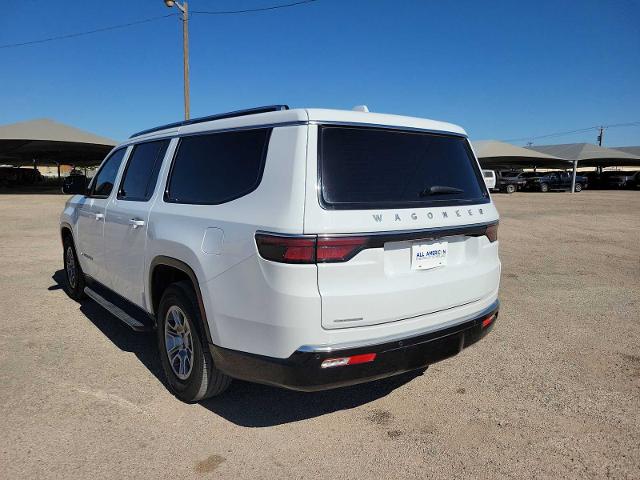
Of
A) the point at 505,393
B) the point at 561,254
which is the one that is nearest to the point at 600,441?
the point at 505,393

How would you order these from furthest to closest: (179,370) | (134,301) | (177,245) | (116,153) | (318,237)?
(116,153) → (134,301) → (179,370) → (177,245) → (318,237)

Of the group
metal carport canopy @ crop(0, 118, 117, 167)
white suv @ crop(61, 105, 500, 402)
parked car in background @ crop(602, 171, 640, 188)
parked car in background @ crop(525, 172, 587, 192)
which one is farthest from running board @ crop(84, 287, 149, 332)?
parked car in background @ crop(602, 171, 640, 188)

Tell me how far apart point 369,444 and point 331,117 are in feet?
6.26

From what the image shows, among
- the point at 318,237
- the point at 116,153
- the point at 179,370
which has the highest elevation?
the point at 116,153

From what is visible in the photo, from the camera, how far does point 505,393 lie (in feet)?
11.2

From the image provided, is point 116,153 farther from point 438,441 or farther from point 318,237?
point 438,441

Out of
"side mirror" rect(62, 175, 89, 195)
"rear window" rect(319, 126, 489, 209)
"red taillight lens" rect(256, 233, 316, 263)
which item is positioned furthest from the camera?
"side mirror" rect(62, 175, 89, 195)

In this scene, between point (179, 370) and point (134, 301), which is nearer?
point (179, 370)

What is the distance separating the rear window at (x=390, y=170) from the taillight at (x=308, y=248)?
19 cm

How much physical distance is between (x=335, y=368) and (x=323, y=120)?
1316 millimetres

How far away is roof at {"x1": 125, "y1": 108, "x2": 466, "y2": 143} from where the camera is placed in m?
2.54

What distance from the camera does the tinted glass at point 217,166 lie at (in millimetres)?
2697

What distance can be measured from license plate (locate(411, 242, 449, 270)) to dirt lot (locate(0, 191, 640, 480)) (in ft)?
3.49

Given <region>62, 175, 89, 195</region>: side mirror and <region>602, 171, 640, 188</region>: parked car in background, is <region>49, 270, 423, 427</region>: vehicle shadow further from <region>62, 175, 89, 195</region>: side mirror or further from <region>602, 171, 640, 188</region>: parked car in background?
<region>602, 171, 640, 188</region>: parked car in background
